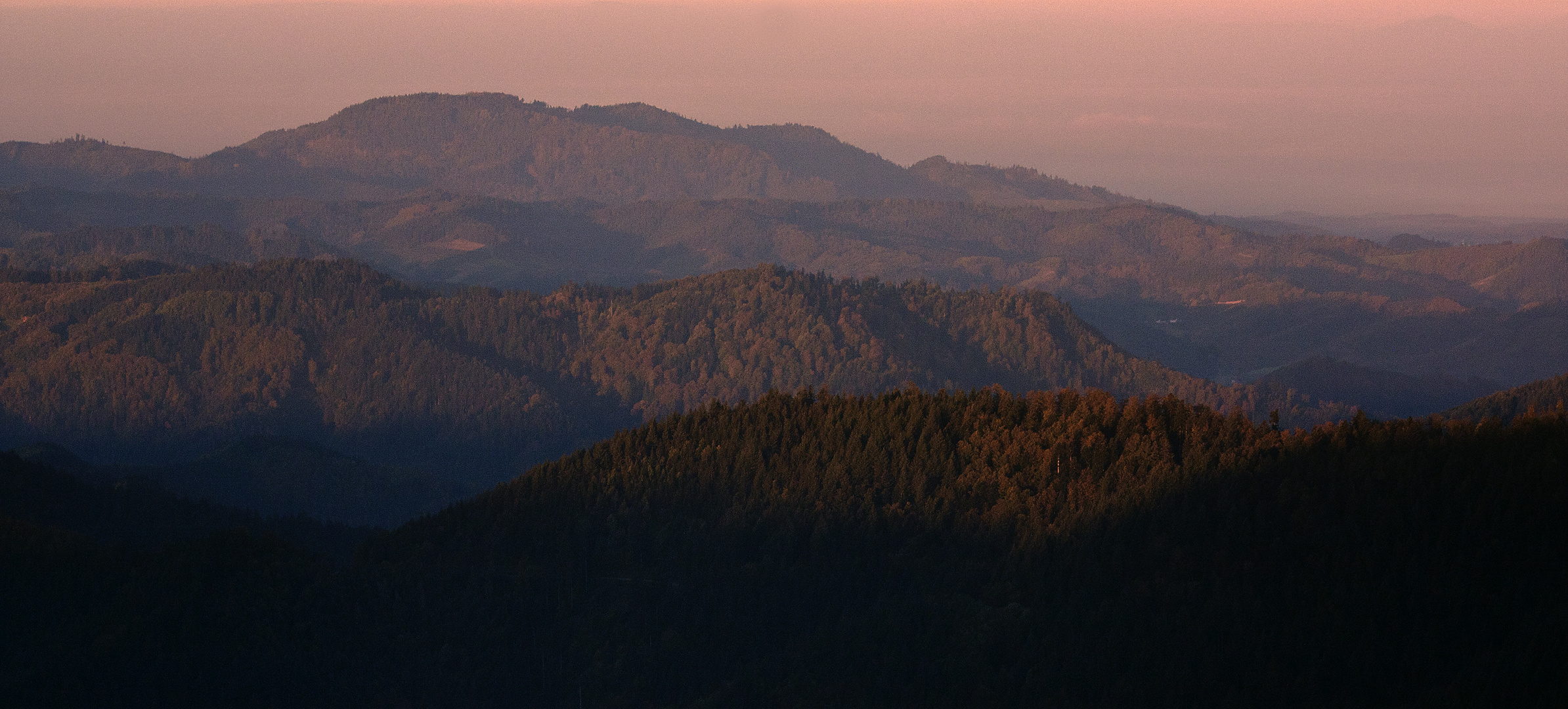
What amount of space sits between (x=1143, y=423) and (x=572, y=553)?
231ft

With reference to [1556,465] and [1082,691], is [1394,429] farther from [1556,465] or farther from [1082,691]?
[1082,691]

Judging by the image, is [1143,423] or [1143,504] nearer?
[1143,504]

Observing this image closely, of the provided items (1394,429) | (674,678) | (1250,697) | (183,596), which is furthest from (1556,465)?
(183,596)

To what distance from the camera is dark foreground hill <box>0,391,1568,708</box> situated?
13050cm

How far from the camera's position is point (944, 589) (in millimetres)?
167125

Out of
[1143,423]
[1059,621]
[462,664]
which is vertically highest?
[1143,423]

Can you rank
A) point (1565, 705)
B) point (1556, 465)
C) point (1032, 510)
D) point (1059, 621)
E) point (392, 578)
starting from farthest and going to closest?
point (392, 578)
point (1032, 510)
point (1059, 621)
point (1556, 465)
point (1565, 705)

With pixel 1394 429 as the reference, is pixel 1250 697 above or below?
below

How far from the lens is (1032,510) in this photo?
174m

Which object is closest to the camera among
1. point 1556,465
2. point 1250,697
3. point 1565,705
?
point 1565,705

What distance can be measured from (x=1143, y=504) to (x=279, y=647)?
9331 cm

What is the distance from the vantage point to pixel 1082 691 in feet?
455

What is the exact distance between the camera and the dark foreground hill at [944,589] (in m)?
130

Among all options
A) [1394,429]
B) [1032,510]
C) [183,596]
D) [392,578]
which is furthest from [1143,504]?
[183,596]
